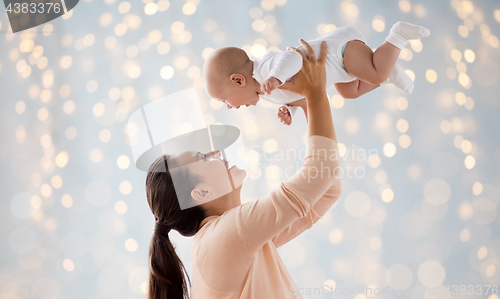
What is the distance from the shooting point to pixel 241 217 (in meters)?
0.78

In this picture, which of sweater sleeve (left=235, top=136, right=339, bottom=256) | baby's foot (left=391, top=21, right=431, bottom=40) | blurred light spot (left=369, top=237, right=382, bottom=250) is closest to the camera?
sweater sleeve (left=235, top=136, right=339, bottom=256)

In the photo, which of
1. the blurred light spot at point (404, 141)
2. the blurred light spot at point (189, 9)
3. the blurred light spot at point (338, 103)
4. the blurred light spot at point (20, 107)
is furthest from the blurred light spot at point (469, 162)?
the blurred light spot at point (20, 107)

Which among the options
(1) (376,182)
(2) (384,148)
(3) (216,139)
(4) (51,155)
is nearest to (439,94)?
(2) (384,148)

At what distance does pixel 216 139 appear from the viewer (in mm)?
1238

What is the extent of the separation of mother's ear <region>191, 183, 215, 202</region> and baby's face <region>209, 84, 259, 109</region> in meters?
0.25

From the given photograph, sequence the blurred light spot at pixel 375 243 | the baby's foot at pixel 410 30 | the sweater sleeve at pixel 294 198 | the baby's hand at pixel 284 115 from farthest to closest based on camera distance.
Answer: the blurred light spot at pixel 375 243
the baby's hand at pixel 284 115
the baby's foot at pixel 410 30
the sweater sleeve at pixel 294 198

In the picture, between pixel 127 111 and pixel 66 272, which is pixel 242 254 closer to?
pixel 127 111

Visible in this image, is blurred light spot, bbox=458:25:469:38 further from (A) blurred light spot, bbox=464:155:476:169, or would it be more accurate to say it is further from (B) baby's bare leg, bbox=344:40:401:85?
(B) baby's bare leg, bbox=344:40:401:85

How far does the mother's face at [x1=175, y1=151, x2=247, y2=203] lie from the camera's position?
92cm

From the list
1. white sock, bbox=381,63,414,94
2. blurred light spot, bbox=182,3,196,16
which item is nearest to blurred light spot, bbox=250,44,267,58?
blurred light spot, bbox=182,3,196,16

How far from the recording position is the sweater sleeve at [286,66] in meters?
0.79

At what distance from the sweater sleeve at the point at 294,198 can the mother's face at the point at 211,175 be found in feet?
0.59

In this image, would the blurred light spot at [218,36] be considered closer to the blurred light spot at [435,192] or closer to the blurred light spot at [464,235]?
the blurred light spot at [435,192]

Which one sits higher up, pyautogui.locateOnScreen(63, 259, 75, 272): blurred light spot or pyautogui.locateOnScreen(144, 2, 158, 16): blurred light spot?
pyautogui.locateOnScreen(144, 2, 158, 16): blurred light spot
